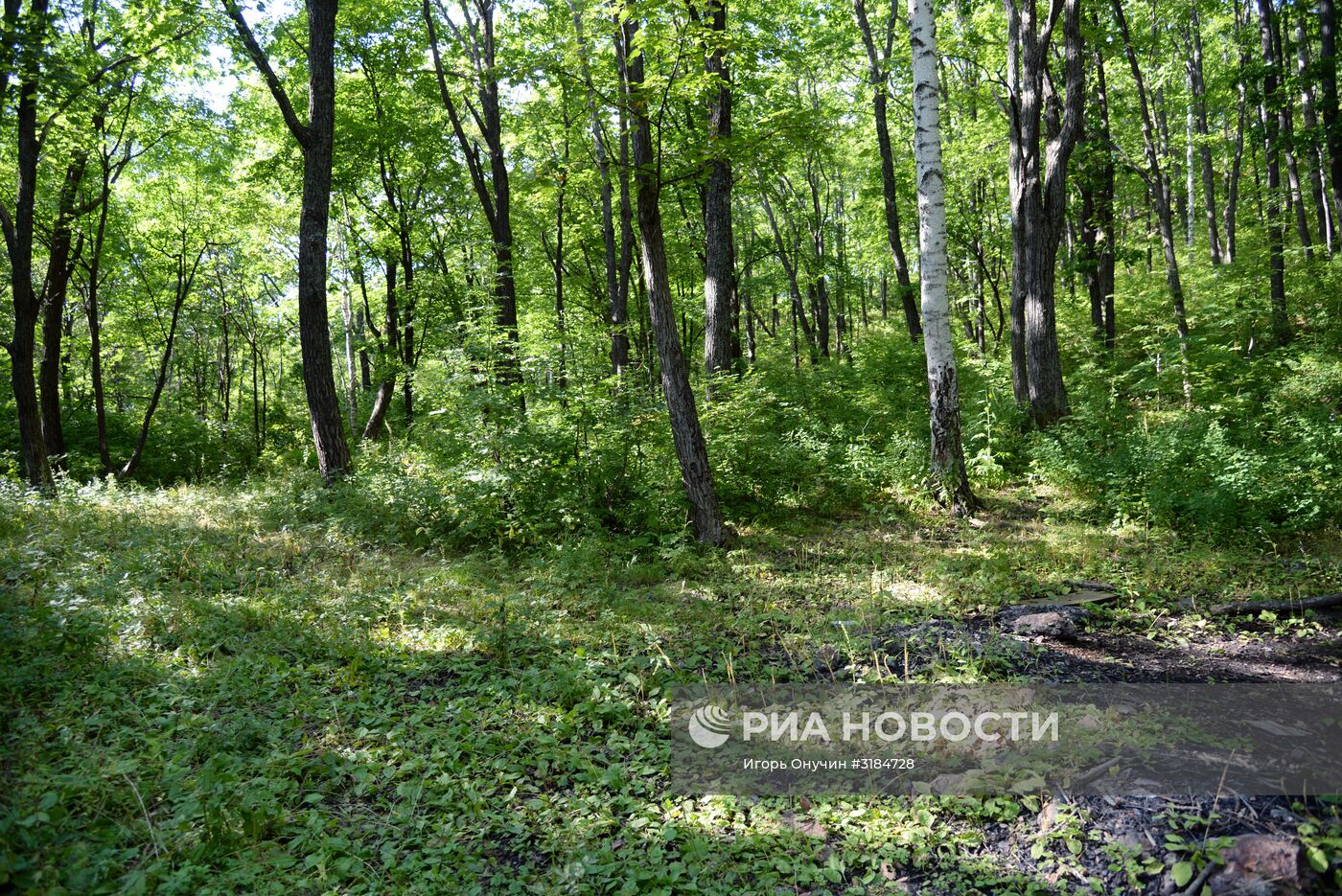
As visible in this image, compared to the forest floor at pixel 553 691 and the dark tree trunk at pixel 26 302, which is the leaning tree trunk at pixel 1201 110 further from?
the dark tree trunk at pixel 26 302

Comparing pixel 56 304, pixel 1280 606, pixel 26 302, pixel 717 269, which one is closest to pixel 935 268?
pixel 717 269

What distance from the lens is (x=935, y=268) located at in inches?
307

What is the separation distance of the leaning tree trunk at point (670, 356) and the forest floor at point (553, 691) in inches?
25.1

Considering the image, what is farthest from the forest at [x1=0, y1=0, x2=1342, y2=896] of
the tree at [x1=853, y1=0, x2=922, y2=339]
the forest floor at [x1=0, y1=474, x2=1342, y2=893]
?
the tree at [x1=853, y1=0, x2=922, y2=339]

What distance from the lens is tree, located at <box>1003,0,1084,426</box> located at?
35.1ft

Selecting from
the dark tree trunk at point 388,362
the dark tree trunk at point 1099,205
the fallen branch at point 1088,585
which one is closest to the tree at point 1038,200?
the dark tree trunk at point 1099,205

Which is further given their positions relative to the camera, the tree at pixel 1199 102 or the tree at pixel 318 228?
the tree at pixel 1199 102

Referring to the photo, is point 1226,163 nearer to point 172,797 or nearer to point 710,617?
point 710,617

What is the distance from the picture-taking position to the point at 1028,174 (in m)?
11.0

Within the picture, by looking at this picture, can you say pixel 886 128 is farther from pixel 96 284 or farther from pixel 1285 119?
pixel 96 284

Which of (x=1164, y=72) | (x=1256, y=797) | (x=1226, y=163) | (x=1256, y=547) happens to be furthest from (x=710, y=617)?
(x=1226, y=163)

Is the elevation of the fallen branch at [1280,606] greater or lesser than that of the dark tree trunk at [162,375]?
lesser

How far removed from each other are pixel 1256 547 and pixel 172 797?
327 inches

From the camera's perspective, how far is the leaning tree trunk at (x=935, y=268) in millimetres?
7473
